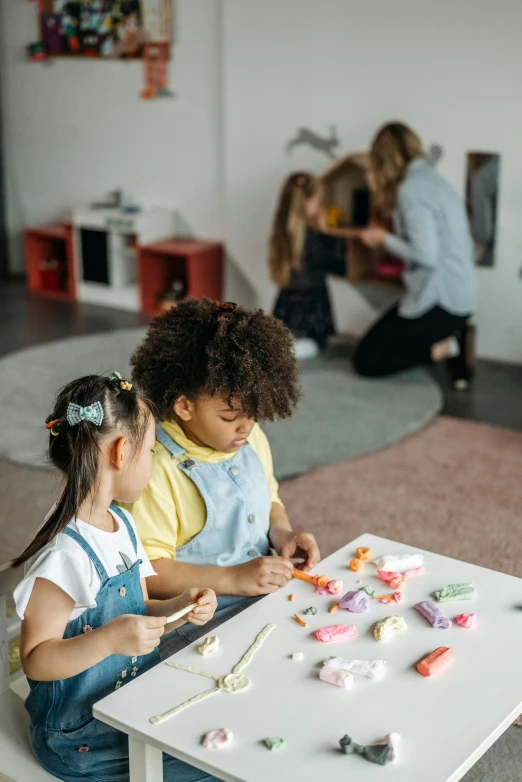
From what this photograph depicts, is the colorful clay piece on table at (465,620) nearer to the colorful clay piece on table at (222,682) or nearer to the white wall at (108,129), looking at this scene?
the colorful clay piece on table at (222,682)

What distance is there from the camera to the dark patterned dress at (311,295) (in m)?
4.43

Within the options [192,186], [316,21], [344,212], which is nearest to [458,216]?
[344,212]

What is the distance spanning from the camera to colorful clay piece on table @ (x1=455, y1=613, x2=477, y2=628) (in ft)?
4.69

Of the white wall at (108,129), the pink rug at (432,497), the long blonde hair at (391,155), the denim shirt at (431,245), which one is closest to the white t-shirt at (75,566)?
the pink rug at (432,497)

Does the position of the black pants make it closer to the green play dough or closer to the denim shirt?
the denim shirt

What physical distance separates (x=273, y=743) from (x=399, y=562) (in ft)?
1.71

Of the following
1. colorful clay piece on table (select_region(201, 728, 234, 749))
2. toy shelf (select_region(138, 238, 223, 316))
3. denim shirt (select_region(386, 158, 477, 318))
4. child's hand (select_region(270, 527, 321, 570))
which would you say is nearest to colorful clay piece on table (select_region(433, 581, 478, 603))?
child's hand (select_region(270, 527, 321, 570))

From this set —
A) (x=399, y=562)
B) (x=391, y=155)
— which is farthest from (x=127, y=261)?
(x=399, y=562)

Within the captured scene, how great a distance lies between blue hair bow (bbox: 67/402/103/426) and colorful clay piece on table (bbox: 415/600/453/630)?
1.82ft

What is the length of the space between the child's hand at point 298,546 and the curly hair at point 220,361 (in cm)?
22

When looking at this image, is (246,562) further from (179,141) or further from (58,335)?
(179,141)

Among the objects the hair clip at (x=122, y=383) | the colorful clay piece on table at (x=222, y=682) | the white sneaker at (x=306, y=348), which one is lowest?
the white sneaker at (x=306, y=348)

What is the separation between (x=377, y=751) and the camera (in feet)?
3.74

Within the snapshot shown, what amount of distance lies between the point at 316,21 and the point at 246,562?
3.34 m
